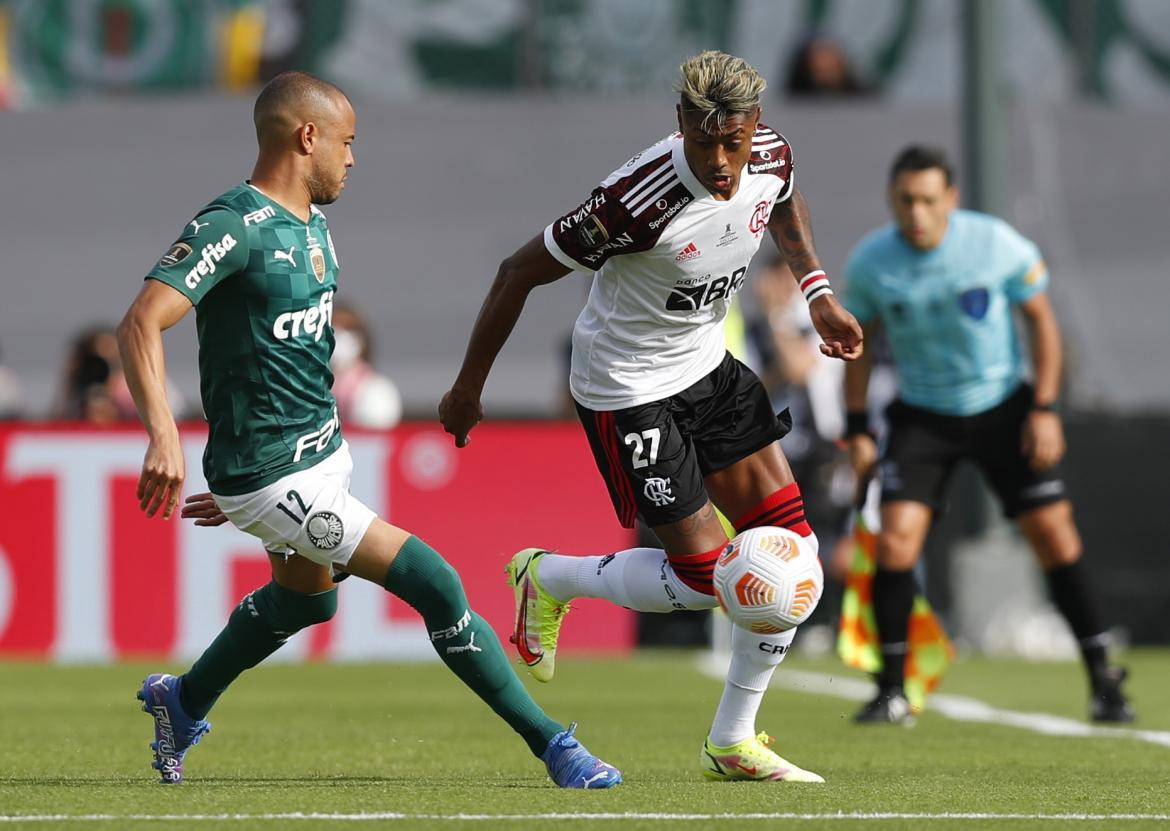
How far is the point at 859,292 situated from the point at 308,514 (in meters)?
3.96

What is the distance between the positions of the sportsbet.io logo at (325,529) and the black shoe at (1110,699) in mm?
4243

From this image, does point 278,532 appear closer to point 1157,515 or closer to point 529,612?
point 529,612

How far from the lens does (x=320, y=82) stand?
642cm

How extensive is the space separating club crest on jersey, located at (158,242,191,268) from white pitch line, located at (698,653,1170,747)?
13.4ft

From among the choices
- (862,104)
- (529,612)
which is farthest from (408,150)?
(529,612)

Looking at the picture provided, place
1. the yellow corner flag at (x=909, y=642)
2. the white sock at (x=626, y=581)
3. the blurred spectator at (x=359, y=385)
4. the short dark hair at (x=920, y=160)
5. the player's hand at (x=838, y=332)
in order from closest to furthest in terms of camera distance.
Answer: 1. the player's hand at (x=838, y=332)
2. the white sock at (x=626, y=581)
3. the short dark hair at (x=920, y=160)
4. the yellow corner flag at (x=909, y=642)
5. the blurred spectator at (x=359, y=385)

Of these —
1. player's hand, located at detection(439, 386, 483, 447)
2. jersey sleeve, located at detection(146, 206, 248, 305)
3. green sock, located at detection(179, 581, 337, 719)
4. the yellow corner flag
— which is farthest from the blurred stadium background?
jersey sleeve, located at detection(146, 206, 248, 305)

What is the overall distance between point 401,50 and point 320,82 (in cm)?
1131

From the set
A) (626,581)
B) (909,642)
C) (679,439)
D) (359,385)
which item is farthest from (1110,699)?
(359,385)

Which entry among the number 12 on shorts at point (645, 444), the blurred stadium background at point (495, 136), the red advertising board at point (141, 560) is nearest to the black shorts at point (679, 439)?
the number 12 on shorts at point (645, 444)

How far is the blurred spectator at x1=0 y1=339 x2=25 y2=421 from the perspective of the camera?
14586 mm

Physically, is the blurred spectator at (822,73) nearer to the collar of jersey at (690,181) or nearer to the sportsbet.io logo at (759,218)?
the sportsbet.io logo at (759,218)

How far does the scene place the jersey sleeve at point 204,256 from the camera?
5.91 meters

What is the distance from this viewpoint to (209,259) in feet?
19.6
